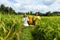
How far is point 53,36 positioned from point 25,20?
5136 millimetres

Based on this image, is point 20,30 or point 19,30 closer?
point 19,30

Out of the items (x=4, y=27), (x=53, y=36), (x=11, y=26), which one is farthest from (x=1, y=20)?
(x=53, y=36)

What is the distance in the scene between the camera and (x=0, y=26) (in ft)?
31.3

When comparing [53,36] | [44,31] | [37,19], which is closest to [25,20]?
[37,19]

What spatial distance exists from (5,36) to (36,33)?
6.57m

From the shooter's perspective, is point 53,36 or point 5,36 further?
point 53,36

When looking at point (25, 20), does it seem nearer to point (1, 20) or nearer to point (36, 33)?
point (36, 33)

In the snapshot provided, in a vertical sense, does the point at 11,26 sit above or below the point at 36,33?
above

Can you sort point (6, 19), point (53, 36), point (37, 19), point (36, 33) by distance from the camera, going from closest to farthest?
point (6, 19), point (53, 36), point (36, 33), point (37, 19)

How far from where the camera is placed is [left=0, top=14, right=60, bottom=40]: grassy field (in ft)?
33.8

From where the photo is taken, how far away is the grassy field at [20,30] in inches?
406

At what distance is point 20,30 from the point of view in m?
14.4

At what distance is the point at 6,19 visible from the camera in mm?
10609

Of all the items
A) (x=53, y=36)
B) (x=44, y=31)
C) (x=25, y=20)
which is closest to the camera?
(x=53, y=36)
